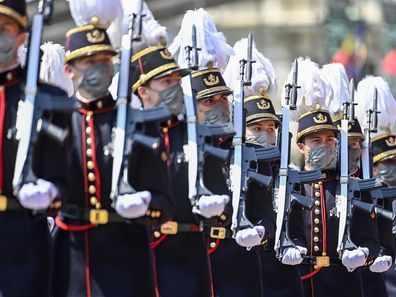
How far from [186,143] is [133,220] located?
110cm

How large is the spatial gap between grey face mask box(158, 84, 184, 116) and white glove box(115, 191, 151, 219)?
3.40 feet

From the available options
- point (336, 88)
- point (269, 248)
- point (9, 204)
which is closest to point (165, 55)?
point (9, 204)

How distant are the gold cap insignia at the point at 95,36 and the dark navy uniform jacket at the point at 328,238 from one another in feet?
12.0

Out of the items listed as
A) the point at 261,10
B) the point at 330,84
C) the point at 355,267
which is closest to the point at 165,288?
the point at 355,267

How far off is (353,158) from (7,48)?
5069 millimetres

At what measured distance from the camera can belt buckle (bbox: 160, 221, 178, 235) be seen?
9508 mm

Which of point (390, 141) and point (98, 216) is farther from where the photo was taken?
point (390, 141)

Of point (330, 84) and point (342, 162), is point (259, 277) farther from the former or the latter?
point (330, 84)

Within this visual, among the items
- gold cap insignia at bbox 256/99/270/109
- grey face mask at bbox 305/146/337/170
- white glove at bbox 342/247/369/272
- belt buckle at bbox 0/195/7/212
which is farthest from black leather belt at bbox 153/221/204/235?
grey face mask at bbox 305/146/337/170

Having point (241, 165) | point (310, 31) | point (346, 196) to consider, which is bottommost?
point (346, 196)

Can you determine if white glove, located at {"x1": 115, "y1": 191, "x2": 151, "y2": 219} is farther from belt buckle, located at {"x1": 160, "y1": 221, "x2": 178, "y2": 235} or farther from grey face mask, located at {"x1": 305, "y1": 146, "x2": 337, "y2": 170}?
grey face mask, located at {"x1": 305, "y1": 146, "x2": 337, "y2": 170}

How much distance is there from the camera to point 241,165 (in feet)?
35.4

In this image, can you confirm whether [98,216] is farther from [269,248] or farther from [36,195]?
[269,248]

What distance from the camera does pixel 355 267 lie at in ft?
39.4
